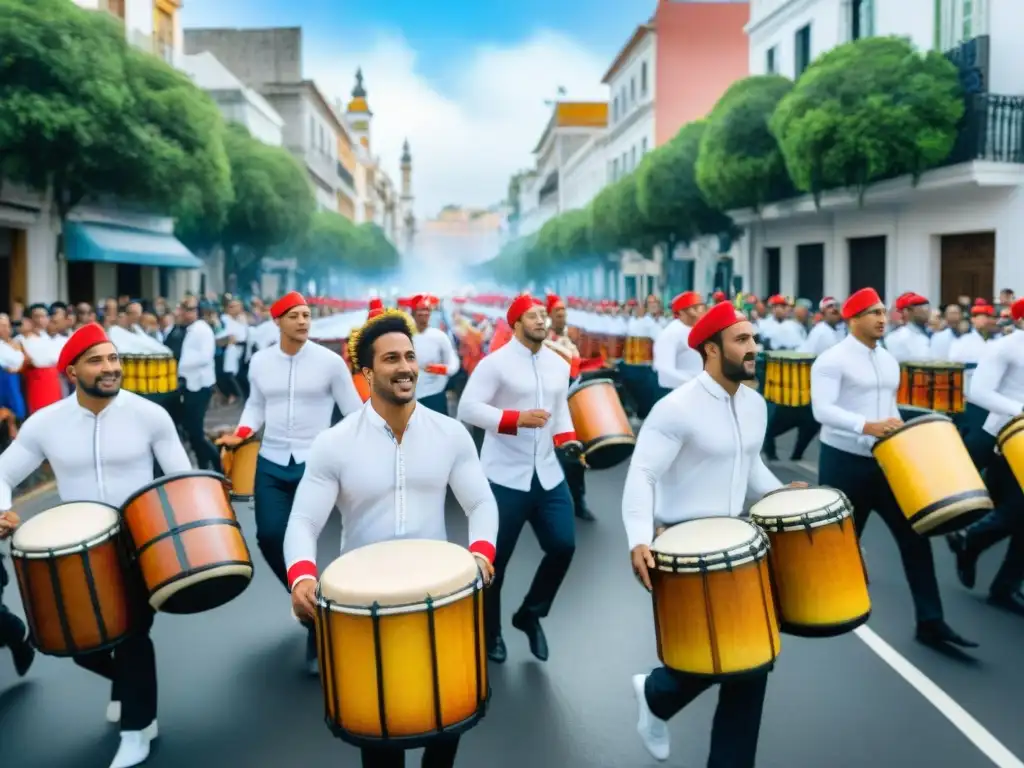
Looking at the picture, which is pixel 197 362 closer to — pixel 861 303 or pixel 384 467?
pixel 861 303

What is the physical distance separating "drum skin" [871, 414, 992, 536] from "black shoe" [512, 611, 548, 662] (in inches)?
76.4

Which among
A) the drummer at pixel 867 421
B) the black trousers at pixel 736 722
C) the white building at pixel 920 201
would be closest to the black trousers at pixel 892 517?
the drummer at pixel 867 421

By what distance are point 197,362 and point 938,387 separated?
6.90 meters

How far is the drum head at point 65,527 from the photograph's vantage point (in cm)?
445

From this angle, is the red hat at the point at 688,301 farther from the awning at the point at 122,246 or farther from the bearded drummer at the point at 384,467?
the awning at the point at 122,246

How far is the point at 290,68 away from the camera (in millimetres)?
79250

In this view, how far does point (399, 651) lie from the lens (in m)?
3.29

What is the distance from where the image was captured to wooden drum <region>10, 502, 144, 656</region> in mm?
4426

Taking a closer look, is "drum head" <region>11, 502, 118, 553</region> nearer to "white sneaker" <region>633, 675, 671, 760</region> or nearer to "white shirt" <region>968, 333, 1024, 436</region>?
"white sneaker" <region>633, 675, 671, 760</region>

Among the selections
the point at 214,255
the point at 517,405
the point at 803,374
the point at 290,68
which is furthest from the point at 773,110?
the point at 290,68

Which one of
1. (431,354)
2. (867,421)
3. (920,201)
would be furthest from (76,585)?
(920,201)

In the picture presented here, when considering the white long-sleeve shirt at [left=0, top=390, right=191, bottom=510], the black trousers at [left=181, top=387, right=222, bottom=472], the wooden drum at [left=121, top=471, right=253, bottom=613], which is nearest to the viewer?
the wooden drum at [left=121, top=471, right=253, bottom=613]

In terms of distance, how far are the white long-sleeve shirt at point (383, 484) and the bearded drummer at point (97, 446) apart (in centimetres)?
130

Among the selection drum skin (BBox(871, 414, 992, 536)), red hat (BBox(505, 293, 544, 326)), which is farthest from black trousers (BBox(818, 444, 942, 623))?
red hat (BBox(505, 293, 544, 326))
